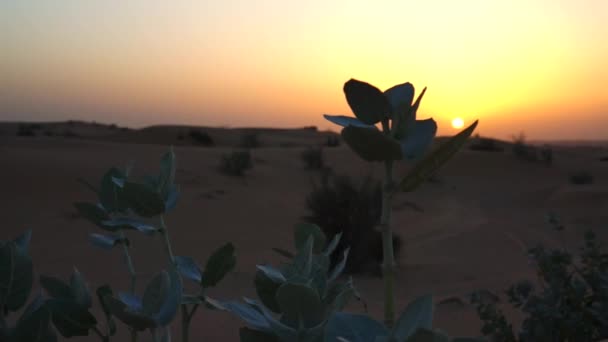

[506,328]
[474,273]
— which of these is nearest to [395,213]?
[474,273]

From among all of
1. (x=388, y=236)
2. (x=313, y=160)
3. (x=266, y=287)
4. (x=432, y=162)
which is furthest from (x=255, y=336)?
(x=313, y=160)

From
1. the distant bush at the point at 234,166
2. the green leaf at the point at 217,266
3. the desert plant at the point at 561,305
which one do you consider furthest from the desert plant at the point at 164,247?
the distant bush at the point at 234,166

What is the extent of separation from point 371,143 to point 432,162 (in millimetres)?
72

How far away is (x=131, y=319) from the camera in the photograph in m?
0.78

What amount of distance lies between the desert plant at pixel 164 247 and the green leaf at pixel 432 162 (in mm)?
335

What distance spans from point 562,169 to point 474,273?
15.5 meters

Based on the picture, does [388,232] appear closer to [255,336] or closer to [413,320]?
[413,320]

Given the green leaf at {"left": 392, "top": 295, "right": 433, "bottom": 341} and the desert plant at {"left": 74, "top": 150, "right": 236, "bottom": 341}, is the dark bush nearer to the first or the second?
the desert plant at {"left": 74, "top": 150, "right": 236, "bottom": 341}

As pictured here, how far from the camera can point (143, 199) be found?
932mm

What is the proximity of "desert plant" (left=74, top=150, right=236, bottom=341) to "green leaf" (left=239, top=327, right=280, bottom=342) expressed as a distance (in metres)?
0.10

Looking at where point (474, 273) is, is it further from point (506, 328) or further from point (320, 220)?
point (506, 328)

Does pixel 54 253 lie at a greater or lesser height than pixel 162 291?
lesser

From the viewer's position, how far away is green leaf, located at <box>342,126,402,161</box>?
2.22 ft

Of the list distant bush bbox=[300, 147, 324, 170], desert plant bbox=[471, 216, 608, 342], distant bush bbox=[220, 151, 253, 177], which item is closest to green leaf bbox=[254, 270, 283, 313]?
desert plant bbox=[471, 216, 608, 342]
